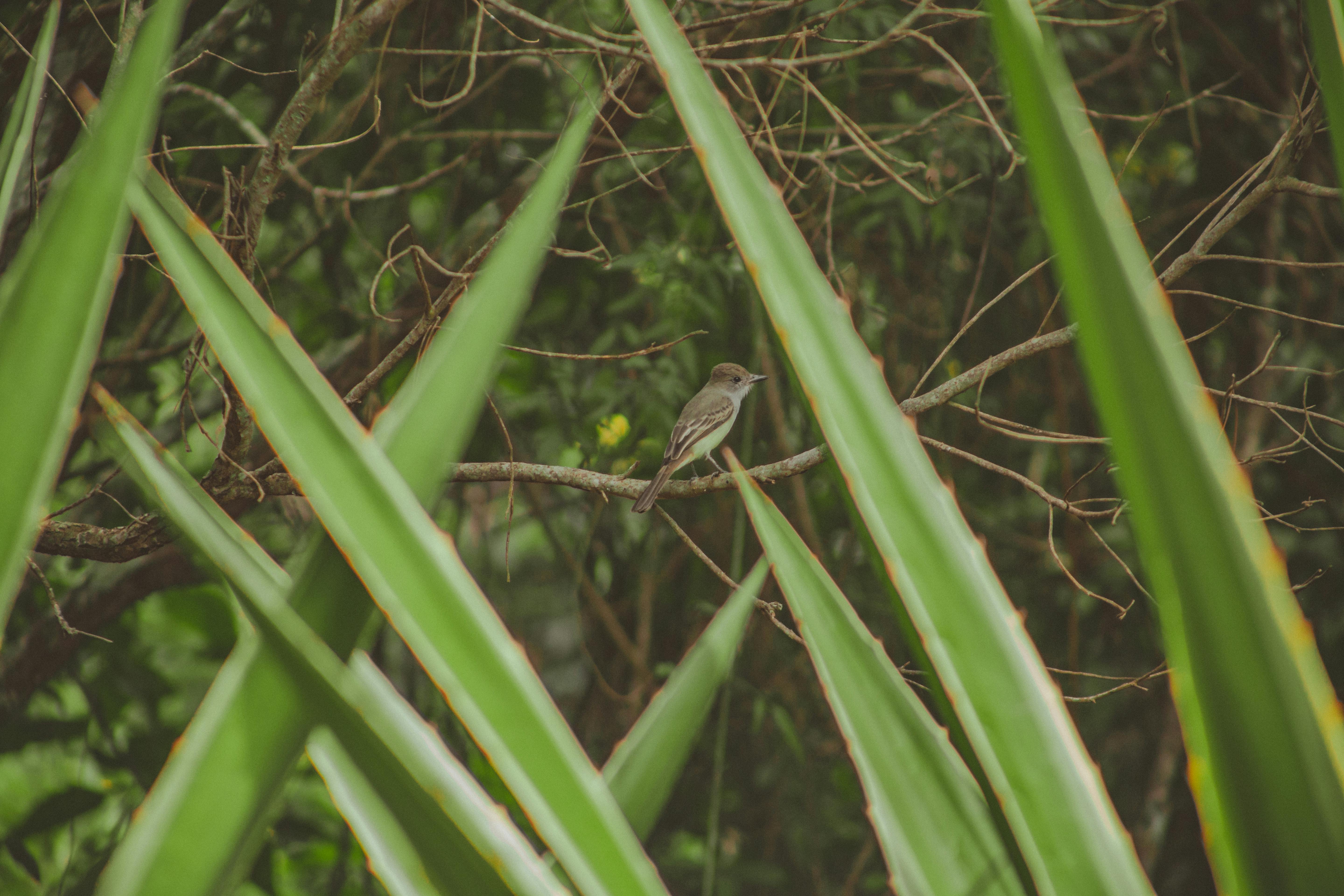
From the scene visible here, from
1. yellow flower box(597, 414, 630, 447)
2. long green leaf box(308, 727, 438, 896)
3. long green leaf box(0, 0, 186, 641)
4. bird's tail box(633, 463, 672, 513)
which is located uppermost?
long green leaf box(0, 0, 186, 641)

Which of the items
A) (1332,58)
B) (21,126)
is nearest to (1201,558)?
(1332,58)

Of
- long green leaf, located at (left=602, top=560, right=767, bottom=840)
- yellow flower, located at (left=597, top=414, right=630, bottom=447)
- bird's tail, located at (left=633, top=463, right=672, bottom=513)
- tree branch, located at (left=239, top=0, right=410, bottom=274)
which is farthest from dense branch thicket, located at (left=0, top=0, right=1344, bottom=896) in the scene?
long green leaf, located at (left=602, top=560, right=767, bottom=840)

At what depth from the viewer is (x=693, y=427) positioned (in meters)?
2.24

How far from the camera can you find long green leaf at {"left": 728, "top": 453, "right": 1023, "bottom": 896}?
0.47m

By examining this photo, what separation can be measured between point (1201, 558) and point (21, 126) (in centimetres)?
66

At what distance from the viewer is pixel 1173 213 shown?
233 centimetres

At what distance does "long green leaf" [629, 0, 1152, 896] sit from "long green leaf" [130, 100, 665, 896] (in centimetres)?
19

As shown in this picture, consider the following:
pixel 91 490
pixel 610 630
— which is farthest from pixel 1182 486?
pixel 610 630

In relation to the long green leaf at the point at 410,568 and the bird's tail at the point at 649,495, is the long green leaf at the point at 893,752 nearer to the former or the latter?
the long green leaf at the point at 410,568

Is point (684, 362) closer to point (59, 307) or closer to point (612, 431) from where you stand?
point (612, 431)

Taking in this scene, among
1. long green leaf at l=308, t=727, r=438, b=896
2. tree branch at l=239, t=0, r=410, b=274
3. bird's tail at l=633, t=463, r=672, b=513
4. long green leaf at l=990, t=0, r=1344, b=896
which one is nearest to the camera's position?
long green leaf at l=990, t=0, r=1344, b=896

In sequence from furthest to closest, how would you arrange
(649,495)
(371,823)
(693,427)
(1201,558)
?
1. (693,427)
2. (649,495)
3. (371,823)
4. (1201,558)

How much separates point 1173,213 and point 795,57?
47.2 inches

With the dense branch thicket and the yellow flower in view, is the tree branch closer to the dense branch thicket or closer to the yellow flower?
the dense branch thicket
